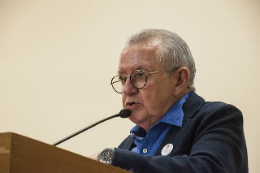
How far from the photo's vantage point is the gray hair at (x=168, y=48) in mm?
1623

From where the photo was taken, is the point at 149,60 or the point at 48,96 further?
the point at 48,96

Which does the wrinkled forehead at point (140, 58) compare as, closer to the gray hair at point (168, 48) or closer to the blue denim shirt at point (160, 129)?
the gray hair at point (168, 48)

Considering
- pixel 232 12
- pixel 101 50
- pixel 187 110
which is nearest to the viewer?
pixel 187 110

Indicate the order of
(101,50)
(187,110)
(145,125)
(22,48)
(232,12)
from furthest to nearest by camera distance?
(22,48) < (101,50) < (232,12) < (145,125) < (187,110)

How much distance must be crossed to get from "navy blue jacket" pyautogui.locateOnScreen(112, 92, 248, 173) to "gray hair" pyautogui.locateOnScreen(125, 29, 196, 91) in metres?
0.17

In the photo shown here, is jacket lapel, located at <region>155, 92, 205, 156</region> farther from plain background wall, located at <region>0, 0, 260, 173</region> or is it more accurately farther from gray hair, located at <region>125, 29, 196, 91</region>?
plain background wall, located at <region>0, 0, 260, 173</region>

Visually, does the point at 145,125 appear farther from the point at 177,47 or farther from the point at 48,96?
the point at 48,96

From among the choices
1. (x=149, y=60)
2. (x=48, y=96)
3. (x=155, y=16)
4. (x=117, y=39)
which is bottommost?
(x=48, y=96)

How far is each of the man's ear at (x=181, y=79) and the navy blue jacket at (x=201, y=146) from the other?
66mm

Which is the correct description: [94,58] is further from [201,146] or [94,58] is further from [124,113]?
[201,146]

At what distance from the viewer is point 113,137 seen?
2619 millimetres

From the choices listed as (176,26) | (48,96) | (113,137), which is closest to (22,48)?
(48,96)

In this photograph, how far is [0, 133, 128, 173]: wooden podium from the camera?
69cm

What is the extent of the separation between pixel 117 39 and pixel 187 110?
1.38m
